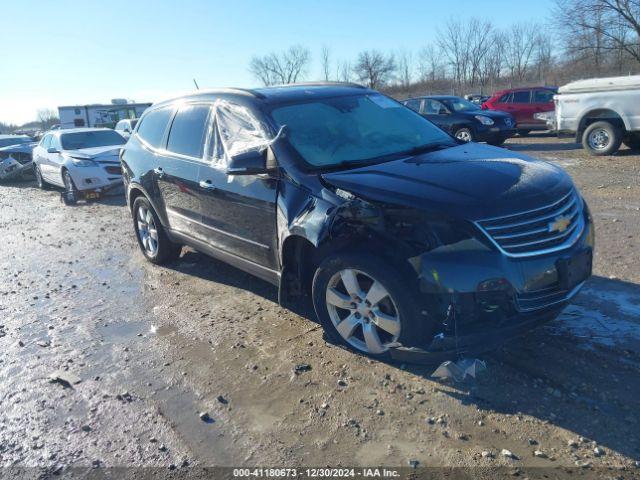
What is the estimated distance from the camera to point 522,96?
61.1ft

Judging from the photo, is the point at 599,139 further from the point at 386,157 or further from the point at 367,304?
the point at 367,304

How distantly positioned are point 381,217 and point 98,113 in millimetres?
35575

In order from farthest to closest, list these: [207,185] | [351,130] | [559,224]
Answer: [207,185] → [351,130] → [559,224]

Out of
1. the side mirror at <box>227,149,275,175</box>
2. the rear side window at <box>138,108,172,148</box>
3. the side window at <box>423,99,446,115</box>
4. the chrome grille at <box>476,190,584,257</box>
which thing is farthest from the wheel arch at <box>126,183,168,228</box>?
the side window at <box>423,99,446,115</box>

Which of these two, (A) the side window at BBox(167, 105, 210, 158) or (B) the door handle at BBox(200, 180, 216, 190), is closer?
(B) the door handle at BBox(200, 180, 216, 190)

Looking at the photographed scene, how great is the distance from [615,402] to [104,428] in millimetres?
2977

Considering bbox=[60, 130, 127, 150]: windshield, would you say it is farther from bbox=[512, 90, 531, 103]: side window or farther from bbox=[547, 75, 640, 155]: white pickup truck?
bbox=[512, 90, 531, 103]: side window

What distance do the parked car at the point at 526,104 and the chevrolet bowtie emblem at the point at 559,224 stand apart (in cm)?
1607

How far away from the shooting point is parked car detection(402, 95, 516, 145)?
15.1 metres

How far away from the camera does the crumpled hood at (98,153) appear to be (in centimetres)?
1146

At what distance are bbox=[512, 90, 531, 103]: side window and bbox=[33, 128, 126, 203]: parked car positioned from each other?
1319cm

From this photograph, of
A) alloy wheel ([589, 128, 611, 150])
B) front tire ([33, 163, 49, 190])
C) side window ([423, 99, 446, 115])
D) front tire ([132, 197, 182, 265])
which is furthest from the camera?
side window ([423, 99, 446, 115])

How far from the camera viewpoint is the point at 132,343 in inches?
172

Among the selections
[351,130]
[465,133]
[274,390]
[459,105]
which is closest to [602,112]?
[465,133]
